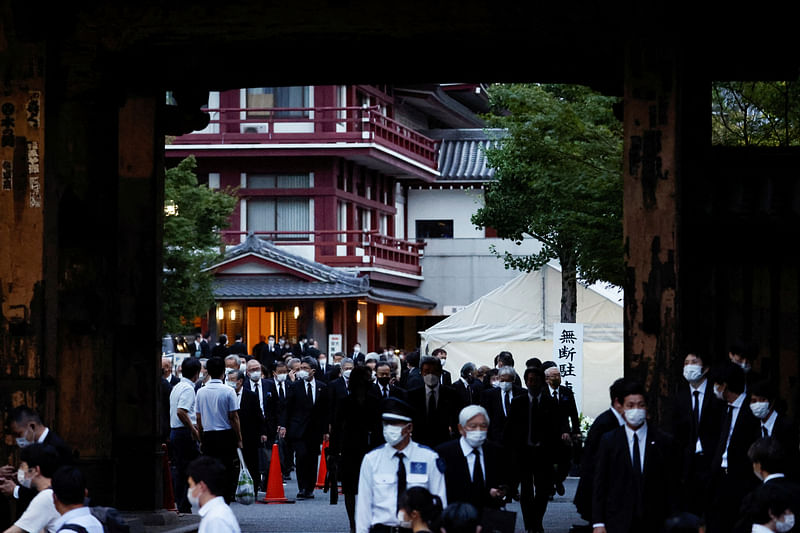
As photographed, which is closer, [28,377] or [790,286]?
[28,377]

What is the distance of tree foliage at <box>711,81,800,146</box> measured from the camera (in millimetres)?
24438

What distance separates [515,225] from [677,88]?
→ 1088 inches

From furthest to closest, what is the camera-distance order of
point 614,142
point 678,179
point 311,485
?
point 614,142, point 311,485, point 678,179

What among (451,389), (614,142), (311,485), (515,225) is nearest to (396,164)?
(515,225)

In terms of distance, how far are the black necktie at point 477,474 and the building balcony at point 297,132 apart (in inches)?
1533

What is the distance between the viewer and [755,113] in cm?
2708

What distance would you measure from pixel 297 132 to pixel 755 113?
83.9 feet

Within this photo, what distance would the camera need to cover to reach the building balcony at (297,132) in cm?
4991

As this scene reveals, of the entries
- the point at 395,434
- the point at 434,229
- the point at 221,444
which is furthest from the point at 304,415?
the point at 434,229

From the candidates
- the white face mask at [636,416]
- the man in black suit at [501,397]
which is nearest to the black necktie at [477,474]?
the white face mask at [636,416]

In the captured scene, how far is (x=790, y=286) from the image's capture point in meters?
12.8

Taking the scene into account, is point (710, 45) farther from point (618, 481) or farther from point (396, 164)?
point (396, 164)

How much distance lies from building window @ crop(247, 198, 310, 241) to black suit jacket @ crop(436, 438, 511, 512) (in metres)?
41.3

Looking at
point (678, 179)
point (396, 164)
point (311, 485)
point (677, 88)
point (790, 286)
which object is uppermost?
point (396, 164)
